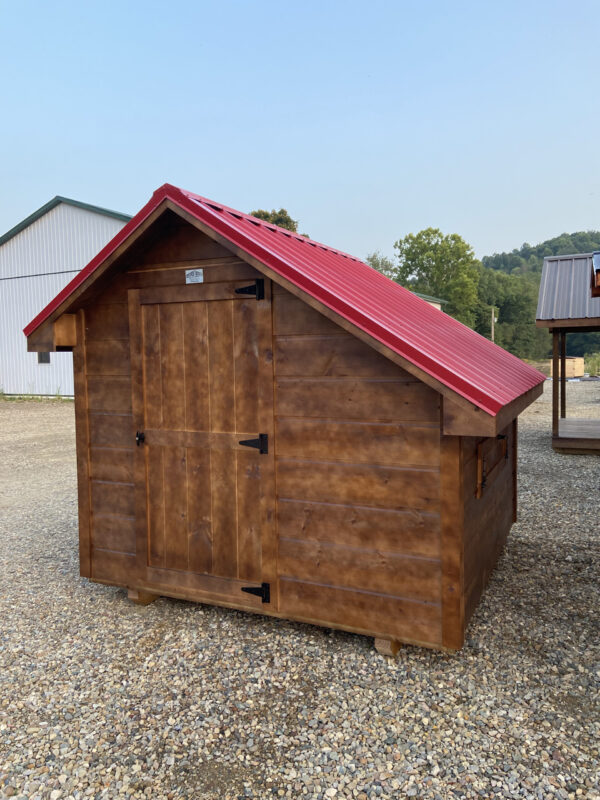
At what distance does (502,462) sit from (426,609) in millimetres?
2031

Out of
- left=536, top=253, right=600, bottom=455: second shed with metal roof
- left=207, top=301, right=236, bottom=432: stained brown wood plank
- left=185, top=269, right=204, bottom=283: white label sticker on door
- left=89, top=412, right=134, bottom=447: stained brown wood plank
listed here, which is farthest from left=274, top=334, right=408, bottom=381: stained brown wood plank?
left=536, top=253, right=600, bottom=455: second shed with metal roof

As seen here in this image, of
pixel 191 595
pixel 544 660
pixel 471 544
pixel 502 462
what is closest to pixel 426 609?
pixel 471 544

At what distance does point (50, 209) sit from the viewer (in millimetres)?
21391

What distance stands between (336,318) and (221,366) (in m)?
1.03

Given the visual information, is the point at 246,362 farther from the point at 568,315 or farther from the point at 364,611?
the point at 568,315

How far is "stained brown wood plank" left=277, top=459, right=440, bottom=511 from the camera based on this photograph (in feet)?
11.1

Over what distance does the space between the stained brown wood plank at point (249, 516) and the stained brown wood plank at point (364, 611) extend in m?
0.26

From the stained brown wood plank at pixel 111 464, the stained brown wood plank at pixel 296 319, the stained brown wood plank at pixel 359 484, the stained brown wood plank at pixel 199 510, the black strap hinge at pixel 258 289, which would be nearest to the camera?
the stained brown wood plank at pixel 359 484

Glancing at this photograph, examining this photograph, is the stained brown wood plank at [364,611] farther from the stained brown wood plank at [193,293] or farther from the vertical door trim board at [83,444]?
the stained brown wood plank at [193,293]

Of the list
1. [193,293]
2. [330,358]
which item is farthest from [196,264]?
[330,358]

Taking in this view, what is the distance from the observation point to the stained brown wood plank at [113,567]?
4449 millimetres

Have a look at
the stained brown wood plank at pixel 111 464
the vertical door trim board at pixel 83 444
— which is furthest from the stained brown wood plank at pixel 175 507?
the vertical door trim board at pixel 83 444

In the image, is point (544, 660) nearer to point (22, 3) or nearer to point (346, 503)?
point (346, 503)

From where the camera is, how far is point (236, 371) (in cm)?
390
